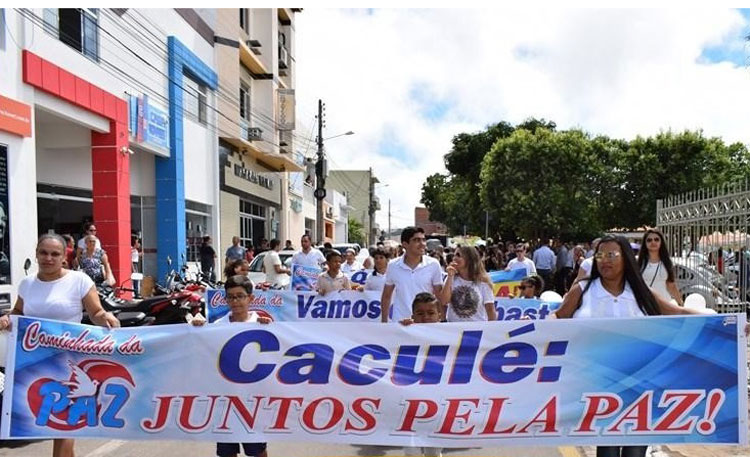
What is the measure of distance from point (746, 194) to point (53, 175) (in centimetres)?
1397

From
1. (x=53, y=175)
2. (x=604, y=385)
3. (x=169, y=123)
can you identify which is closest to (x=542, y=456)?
(x=604, y=385)

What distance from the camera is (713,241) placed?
8914mm

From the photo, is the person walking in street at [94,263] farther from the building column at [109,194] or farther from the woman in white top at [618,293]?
the woman in white top at [618,293]

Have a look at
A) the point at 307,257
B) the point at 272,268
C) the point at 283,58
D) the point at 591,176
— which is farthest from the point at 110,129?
the point at 591,176

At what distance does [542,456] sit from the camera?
4949mm

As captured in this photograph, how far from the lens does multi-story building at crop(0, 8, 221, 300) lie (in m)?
10.6

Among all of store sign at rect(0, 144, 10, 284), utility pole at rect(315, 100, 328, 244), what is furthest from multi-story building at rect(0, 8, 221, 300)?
utility pole at rect(315, 100, 328, 244)

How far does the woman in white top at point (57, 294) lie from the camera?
13.3ft

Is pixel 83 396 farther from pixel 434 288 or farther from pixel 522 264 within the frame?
pixel 522 264

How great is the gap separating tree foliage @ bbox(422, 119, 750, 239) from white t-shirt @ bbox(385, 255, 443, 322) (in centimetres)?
2648

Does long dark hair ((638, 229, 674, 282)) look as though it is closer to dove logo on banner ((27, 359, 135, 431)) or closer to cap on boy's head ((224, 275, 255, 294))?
cap on boy's head ((224, 275, 255, 294))

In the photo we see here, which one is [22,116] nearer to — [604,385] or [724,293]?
[604,385]

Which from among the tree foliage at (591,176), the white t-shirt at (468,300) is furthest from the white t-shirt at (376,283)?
the tree foliage at (591,176)

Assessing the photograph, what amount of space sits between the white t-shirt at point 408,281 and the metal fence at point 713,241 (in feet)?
14.1
